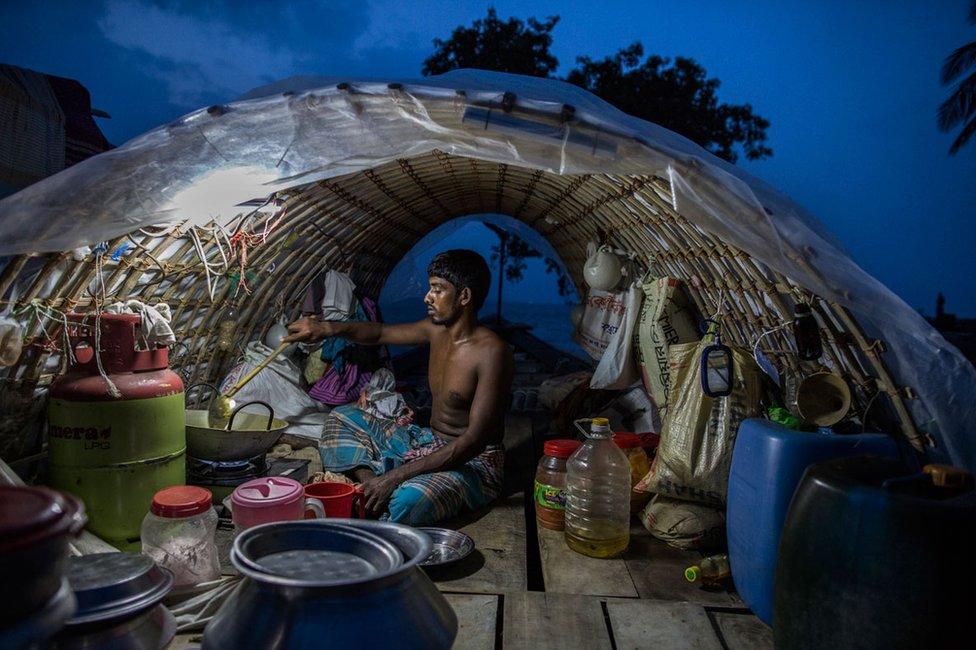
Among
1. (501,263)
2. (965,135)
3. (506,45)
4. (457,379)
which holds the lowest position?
(457,379)

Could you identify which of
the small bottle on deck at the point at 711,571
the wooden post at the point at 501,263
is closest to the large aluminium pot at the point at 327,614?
the small bottle on deck at the point at 711,571

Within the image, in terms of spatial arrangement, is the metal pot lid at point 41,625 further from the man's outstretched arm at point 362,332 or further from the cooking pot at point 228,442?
the man's outstretched arm at point 362,332

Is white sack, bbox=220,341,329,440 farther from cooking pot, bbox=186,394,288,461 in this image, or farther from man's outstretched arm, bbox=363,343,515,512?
man's outstretched arm, bbox=363,343,515,512

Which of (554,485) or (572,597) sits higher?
(554,485)

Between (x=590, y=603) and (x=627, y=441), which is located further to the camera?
(x=627, y=441)

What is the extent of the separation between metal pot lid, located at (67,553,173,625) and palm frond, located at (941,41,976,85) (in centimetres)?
1979

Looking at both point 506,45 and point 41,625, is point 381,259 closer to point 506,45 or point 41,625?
point 41,625

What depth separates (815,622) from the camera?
1786 mm

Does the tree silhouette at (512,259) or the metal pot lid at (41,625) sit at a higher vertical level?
the tree silhouette at (512,259)

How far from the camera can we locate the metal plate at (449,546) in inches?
111

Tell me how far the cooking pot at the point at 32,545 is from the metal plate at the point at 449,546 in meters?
1.82

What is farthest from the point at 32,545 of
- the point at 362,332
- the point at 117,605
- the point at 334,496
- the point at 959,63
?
the point at 959,63

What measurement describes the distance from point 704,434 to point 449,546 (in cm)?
138

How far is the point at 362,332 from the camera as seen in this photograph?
4.71 meters
